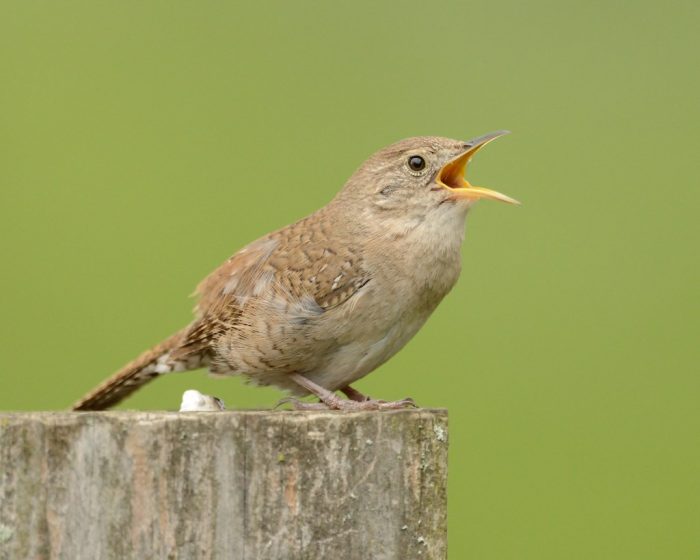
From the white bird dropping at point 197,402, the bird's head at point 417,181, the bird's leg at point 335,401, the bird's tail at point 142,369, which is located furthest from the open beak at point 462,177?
the white bird dropping at point 197,402

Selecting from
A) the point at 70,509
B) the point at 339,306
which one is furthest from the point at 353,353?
the point at 70,509

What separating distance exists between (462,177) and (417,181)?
22 centimetres

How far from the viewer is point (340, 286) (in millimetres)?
3693

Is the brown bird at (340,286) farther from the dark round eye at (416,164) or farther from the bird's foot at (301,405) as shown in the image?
the bird's foot at (301,405)

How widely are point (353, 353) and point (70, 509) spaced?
5.63 feet

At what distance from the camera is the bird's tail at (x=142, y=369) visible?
3.88 meters

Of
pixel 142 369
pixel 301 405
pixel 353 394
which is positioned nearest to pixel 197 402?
pixel 301 405

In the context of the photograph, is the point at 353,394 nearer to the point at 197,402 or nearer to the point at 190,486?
the point at 197,402

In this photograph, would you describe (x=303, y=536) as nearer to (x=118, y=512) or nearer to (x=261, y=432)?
(x=261, y=432)

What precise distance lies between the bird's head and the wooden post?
1705 millimetres

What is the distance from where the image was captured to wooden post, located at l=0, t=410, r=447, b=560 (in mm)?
2170

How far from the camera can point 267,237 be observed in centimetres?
405

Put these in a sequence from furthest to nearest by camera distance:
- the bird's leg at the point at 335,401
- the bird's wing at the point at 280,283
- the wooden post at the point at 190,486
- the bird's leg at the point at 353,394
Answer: the bird's leg at the point at 353,394 → the bird's wing at the point at 280,283 → the bird's leg at the point at 335,401 → the wooden post at the point at 190,486

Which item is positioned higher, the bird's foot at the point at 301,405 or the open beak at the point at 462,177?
the open beak at the point at 462,177
